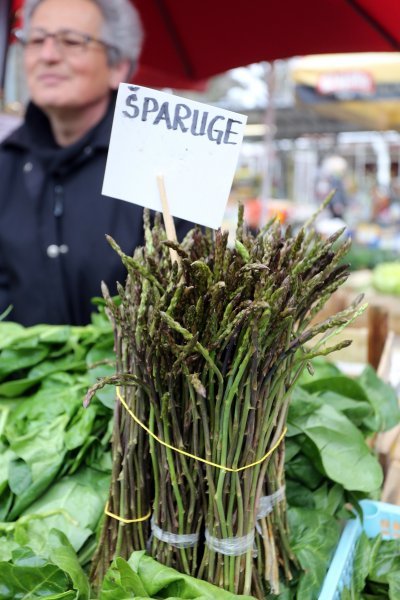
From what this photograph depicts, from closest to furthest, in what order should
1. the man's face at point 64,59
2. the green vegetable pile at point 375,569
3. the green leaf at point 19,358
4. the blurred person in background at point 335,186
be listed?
the green vegetable pile at point 375,569
the green leaf at point 19,358
the man's face at point 64,59
the blurred person in background at point 335,186

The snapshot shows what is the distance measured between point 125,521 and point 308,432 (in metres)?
0.42

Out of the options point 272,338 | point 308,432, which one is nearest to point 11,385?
point 308,432

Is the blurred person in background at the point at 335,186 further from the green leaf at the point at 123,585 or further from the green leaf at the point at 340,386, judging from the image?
the green leaf at the point at 123,585

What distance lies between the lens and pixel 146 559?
92 cm

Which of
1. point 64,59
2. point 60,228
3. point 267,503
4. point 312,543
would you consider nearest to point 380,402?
point 312,543

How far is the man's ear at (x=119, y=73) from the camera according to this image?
2113mm

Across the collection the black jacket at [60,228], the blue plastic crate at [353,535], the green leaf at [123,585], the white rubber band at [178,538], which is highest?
the black jacket at [60,228]

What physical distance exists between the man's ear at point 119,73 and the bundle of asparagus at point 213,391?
1.33m

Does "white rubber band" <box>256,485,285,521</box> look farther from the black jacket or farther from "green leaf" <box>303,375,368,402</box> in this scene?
the black jacket

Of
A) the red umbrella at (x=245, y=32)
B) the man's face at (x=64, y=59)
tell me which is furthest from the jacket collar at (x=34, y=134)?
the red umbrella at (x=245, y=32)

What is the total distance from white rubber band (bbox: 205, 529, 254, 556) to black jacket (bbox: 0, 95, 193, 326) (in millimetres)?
1162

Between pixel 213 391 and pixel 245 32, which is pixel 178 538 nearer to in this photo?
pixel 213 391

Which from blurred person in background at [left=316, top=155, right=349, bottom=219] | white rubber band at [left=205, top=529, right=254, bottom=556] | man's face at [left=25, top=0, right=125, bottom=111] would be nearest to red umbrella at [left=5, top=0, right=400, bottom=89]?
man's face at [left=25, top=0, right=125, bottom=111]

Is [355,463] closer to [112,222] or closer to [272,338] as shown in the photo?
[272,338]
